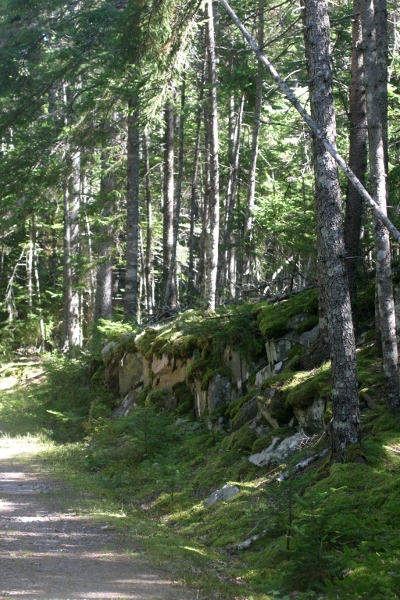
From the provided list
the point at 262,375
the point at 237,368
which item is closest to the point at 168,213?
the point at 237,368

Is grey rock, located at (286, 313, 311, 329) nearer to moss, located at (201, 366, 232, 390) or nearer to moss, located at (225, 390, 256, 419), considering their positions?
moss, located at (225, 390, 256, 419)

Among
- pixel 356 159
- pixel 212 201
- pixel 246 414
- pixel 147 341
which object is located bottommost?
pixel 246 414

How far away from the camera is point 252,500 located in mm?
7641

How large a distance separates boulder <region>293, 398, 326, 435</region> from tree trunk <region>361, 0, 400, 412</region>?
2.92ft

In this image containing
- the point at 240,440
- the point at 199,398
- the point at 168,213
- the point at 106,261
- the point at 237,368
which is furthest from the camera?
the point at 106,261

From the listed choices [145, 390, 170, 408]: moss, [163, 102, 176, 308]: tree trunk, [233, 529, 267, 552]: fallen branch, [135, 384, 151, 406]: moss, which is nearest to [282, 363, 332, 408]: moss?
[233, 529, 267, 552]: fallen branch

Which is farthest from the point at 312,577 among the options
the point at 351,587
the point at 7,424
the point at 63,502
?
the point at 7,424

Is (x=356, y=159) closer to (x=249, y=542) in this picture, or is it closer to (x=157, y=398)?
A: (x=249, y=542)

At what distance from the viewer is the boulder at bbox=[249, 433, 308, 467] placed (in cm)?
824

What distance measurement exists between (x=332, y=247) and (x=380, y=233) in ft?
4.24

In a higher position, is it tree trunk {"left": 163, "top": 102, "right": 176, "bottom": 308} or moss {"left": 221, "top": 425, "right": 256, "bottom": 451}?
tree trunk {"left": 163, "top": 102, "right": 176, "bottom": 308}

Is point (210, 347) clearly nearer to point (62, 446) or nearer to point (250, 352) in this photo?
point (250, 352)

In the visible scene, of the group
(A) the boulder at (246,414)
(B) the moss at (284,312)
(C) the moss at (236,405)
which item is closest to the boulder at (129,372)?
(C) the moss at (236,405)

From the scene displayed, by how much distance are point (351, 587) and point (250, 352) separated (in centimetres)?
684
